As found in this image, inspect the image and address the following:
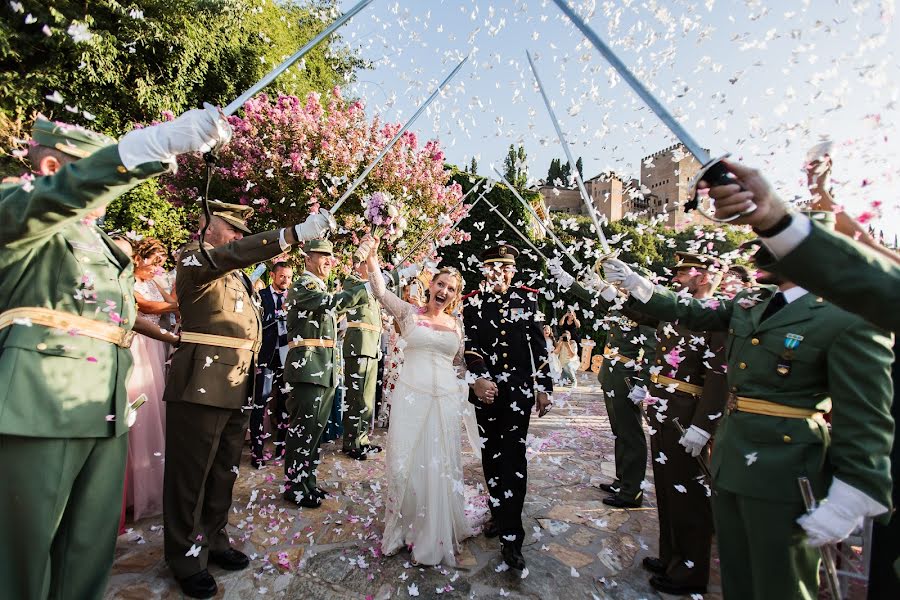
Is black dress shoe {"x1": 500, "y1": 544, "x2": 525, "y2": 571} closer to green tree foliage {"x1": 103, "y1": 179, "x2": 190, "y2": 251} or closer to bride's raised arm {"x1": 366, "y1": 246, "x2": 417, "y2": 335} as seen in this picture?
bride's raised arm {"x1": 366, "y1": 246, "x2": 417, "y2": 335}

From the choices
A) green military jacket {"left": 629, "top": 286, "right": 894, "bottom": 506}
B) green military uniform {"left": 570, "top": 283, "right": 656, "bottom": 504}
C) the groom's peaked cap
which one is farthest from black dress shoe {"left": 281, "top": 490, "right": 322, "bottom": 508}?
green military jacket {"left": 629, "top": 286, "right": 894, "bottom": 506}

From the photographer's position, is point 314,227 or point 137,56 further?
Answer: point 137,56

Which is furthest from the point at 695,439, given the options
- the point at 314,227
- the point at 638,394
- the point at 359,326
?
the point at 359,326

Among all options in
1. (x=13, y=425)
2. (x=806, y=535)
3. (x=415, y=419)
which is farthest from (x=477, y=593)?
(x=13, y=425)

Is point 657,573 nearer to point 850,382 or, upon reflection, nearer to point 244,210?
point 850,382

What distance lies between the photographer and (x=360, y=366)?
6820 millimetres

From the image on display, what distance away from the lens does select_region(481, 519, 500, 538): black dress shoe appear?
4.34 m

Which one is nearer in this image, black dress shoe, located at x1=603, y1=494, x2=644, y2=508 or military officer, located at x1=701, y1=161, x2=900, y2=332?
military officer, located at x1=701, y1=161, x2=900, y2=332

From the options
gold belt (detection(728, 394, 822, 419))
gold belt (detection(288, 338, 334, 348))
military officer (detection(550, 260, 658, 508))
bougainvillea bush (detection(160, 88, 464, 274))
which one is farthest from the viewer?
bougainvillea bush (detection(160, 88, 464, 274))

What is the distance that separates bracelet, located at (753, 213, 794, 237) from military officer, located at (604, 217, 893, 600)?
122 centimetres

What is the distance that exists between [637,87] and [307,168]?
8.51 meters

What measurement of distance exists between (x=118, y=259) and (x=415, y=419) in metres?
2.46

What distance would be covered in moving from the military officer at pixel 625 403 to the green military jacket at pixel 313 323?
7.88 ft

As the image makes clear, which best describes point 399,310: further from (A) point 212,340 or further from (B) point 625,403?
(B) point 625,403
